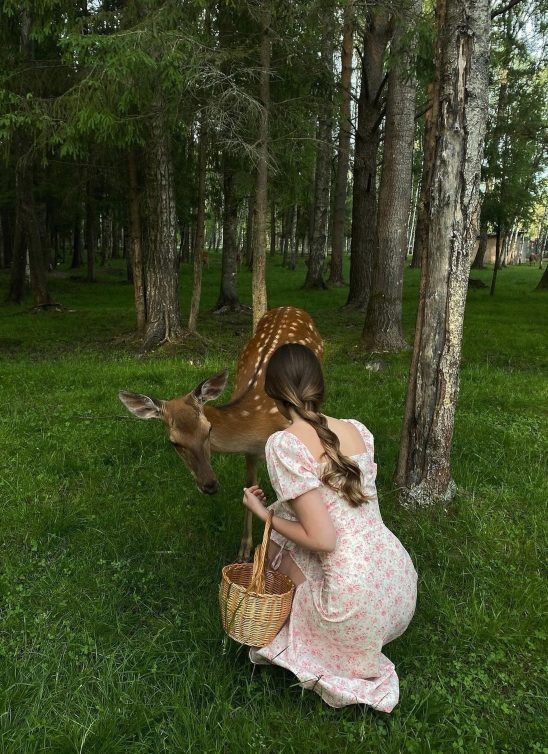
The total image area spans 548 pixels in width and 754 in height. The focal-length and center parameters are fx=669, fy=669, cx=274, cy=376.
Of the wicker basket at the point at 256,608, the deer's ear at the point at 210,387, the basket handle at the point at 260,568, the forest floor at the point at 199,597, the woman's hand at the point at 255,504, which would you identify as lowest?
the forest floor at the point at 199,597

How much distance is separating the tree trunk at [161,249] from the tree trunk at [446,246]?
22.7 ft

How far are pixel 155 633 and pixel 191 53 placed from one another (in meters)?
7.68

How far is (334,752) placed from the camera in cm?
248

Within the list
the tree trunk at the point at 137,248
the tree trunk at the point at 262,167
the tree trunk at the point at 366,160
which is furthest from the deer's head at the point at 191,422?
the tree trunk at the point at 366,160

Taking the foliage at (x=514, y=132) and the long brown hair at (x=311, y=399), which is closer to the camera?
the long brown hair at (x=311, y=399)

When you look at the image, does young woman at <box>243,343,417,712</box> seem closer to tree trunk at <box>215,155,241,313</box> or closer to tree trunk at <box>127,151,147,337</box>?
tree trunk at <box>127,151,147,337</box>

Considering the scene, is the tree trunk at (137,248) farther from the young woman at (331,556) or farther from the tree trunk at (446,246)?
the young woman at (331,556)

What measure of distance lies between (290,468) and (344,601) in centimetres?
56

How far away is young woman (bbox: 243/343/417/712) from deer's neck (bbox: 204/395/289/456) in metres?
1.39

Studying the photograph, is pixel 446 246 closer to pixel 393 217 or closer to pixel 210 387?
pixel 210 387

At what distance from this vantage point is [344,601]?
2.58 meters

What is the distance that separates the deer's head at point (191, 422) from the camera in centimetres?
370

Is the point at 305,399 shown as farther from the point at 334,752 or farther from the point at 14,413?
the point at 14,413

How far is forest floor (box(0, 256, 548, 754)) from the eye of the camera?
2580 millimetres
